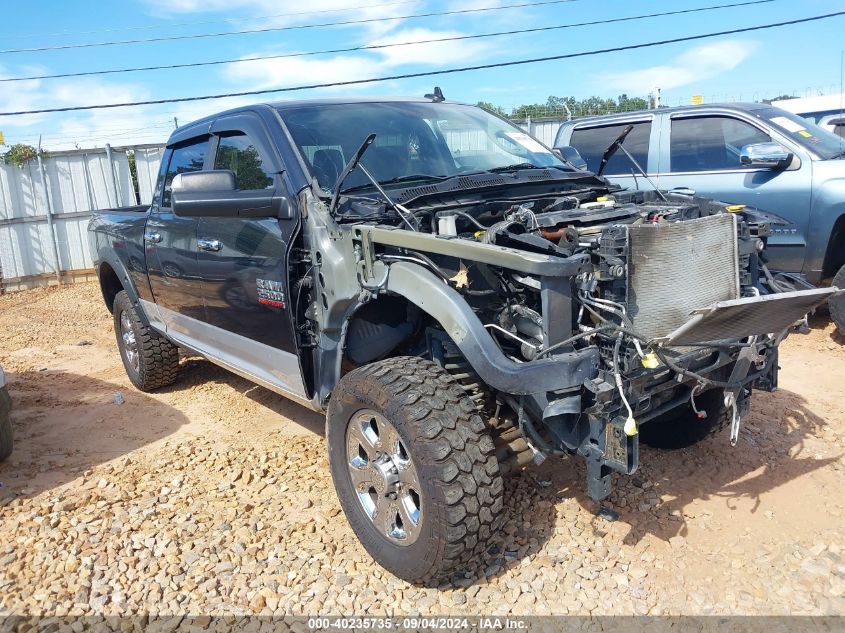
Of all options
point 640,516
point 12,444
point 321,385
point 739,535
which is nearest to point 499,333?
point 321,385

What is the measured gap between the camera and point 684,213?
3037mm

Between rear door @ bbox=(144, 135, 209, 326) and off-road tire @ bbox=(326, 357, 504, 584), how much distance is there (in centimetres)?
202

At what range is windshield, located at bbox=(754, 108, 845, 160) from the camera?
6008 mm

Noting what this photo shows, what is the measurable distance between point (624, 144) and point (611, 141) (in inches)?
7.4

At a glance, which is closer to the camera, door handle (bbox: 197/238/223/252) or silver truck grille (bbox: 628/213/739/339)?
silver truck grille (bbox: 628/213/739/339)

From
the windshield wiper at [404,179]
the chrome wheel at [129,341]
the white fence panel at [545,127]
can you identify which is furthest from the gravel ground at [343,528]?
the white fence panel at [545,127]

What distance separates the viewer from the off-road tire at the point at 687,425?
3.58m

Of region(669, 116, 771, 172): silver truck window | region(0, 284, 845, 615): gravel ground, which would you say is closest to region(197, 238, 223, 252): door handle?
region(0, 284, 845, 615): gravel ground

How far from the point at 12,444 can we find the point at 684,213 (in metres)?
4.26

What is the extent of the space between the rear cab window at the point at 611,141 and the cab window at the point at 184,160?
4.09m

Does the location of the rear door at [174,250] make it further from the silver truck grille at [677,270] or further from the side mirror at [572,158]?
the silver truck grille at [677,270]

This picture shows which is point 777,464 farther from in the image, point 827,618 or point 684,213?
point 684,213

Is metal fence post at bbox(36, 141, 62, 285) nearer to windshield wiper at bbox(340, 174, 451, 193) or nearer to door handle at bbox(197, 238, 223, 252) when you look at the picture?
door handle at bbox(197, 238, 223, 252)

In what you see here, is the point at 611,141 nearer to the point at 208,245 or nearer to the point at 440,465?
the point at 208,245
